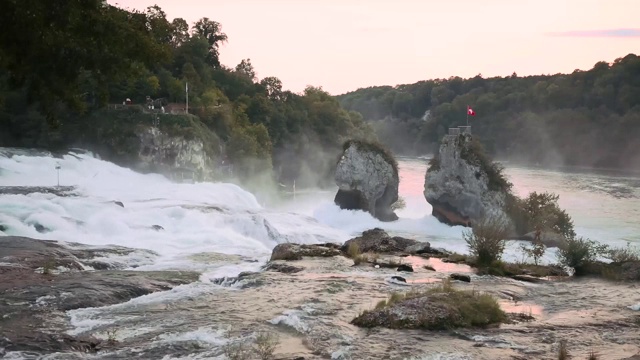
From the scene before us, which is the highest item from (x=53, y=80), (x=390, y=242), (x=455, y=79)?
(x=455, y=79)

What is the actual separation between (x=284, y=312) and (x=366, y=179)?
119ft

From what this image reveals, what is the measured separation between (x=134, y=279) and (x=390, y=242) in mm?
A: 13817

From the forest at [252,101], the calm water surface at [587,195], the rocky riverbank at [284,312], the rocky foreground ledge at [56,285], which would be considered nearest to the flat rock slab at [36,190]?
the forest at [252,101]

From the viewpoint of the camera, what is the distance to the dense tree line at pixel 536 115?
11862 cm

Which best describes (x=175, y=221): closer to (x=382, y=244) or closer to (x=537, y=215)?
(x=382, y=244)

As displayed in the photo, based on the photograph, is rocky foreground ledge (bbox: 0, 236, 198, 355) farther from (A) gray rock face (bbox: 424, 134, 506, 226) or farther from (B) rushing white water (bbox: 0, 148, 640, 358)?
(A) gray rock face (bbox: 424, 134, 506, 226)

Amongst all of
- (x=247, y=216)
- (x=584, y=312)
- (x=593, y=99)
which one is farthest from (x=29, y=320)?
(x=593, y=99)

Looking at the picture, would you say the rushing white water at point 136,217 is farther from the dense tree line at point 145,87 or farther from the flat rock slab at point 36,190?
the dense tree line at point 145,87

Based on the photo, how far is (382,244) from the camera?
Result: 30703 millimetres

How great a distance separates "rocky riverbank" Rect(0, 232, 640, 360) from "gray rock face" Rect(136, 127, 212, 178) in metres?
30.9

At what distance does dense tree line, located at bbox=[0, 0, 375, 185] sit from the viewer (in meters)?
15.0

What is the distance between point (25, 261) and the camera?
21.7 m

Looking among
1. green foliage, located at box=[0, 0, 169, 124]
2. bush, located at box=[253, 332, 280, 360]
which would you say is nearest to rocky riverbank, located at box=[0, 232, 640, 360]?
bush, located at box=[253, 332, 280, 360]

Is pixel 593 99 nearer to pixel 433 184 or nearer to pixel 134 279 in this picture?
pixel 433 184
